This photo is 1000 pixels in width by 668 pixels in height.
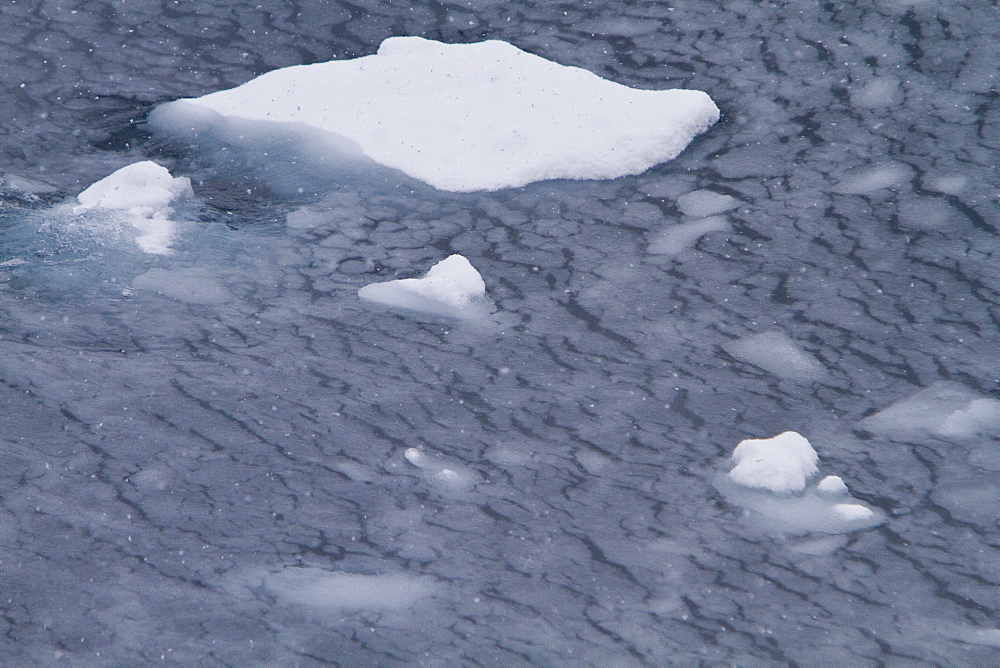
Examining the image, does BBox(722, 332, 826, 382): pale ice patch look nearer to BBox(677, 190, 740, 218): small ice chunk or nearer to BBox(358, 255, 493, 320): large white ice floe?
BBox(677, 190, 740, 218): small ice chunk

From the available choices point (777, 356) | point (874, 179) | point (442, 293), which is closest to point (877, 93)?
point (874, 179)

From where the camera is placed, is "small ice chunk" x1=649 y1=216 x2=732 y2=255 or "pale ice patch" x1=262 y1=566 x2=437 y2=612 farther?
"small ice chunk" x1=649 y1=216 x2=732 y2=255

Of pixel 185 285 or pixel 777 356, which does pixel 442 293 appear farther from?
pixel 777 356

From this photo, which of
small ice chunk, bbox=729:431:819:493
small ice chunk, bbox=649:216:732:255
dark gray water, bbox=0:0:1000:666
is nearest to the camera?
dark gray water, bbox=0:0:1000:666

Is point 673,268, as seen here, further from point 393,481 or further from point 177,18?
point 177,18

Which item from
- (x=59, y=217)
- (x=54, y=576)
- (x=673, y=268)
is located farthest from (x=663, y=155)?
(x=54, y=576)

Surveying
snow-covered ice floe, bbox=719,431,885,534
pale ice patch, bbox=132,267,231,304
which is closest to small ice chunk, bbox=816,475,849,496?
snow-covered ice floe, bbox=719,431,885,534

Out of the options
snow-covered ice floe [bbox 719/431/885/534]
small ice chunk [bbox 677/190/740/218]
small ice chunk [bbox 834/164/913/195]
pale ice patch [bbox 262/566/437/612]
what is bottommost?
pale ice patch [bbox 262/566/437/612]

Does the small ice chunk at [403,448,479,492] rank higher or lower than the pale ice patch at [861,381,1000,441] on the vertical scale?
lower
